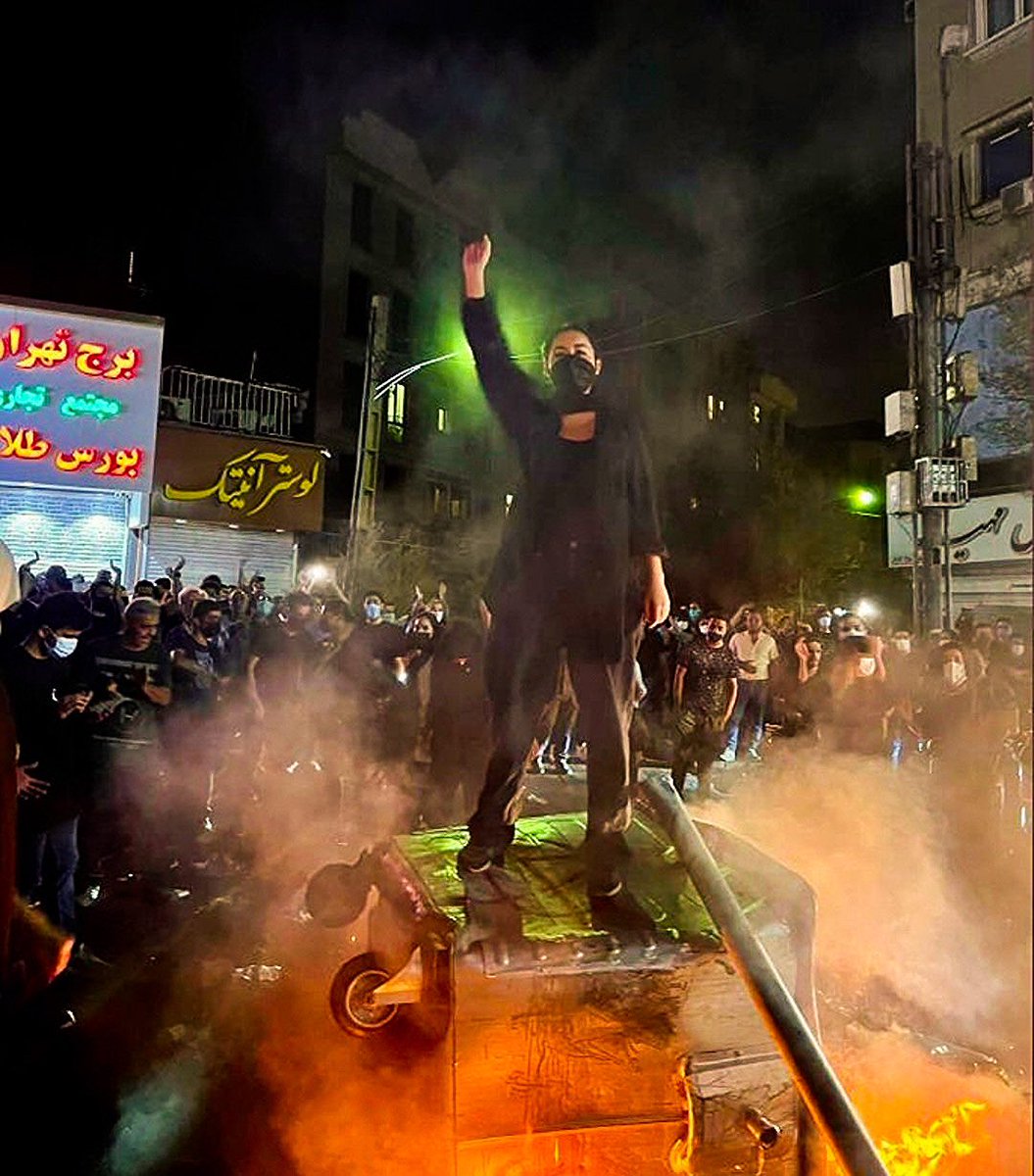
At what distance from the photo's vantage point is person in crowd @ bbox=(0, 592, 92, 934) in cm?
496

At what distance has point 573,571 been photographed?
3311 millimetres

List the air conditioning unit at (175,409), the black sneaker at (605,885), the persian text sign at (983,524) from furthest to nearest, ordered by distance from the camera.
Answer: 1. the air conditioning unit at (175,409)
2. the persian text sign at (983,524)
3. the black sneaker at (605,885)

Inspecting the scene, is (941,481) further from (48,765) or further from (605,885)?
(48,765)

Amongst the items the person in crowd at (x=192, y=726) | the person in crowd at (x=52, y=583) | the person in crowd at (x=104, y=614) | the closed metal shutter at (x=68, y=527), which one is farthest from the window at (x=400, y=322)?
the person in crowd at (x=104, y=614)

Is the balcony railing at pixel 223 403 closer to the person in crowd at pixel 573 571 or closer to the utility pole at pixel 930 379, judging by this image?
the utility pole at pixel 930 379

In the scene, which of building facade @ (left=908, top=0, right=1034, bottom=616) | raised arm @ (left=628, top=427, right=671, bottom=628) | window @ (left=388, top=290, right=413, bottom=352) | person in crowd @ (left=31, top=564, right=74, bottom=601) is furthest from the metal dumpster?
window @ (left=388, top=290, right=413, bottom=352)

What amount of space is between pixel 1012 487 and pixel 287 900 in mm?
11197

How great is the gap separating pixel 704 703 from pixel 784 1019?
5779 millimetres

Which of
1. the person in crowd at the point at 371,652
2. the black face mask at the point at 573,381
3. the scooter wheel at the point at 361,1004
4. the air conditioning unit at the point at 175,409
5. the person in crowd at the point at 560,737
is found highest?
the air conditioning unit at the point at 175,409

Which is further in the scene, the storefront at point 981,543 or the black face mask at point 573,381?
the storefront at point 981,543

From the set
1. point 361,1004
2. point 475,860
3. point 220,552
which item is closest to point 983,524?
point 475,860

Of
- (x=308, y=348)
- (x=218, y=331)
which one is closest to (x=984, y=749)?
(x=218, y=331)

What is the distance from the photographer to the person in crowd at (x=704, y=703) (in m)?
8.16

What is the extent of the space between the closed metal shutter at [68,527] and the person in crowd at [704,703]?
9658mm
